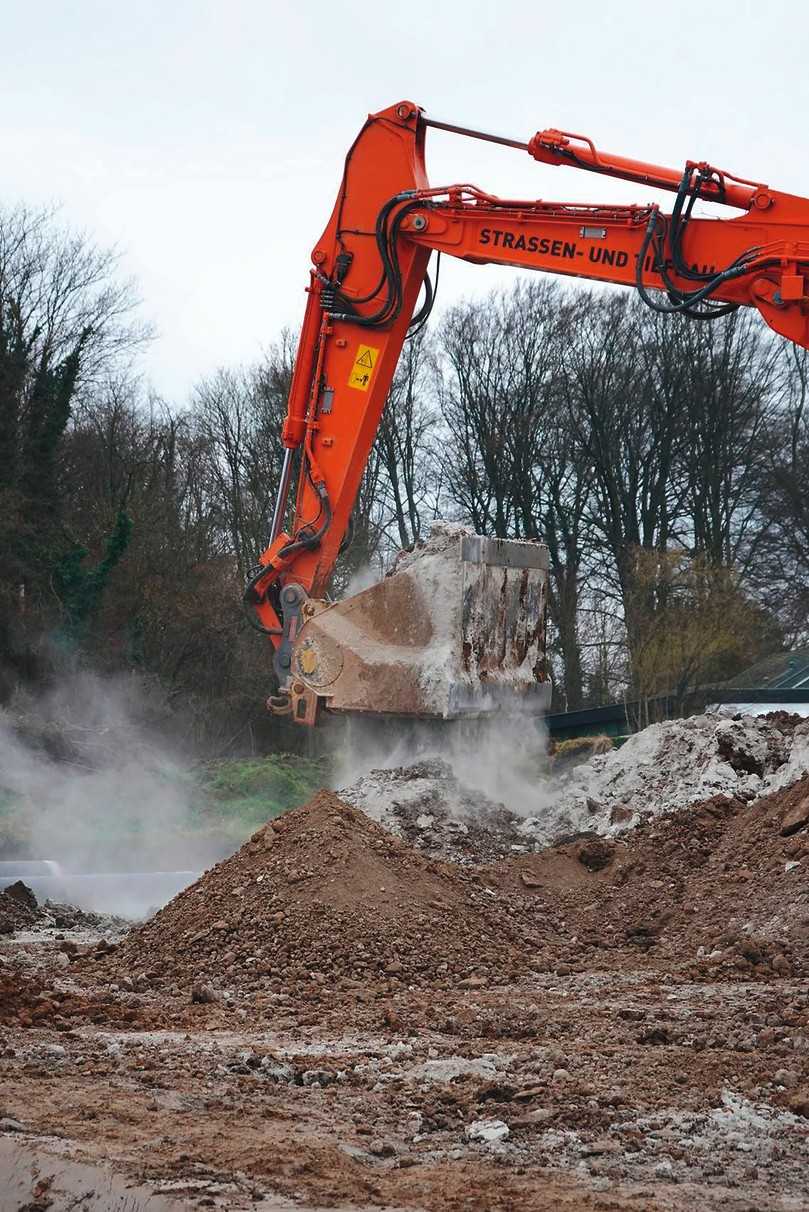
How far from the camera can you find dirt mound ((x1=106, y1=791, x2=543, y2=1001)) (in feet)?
28.6

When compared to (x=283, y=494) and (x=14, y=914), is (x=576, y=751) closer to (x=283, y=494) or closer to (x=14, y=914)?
(x=283, y=494)

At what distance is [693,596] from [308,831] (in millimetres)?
16195

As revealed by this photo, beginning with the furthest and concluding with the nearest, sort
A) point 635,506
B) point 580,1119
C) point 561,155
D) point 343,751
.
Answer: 1. point 635,506
2. point 343,751
3. point 561,155
4. point 580,1119

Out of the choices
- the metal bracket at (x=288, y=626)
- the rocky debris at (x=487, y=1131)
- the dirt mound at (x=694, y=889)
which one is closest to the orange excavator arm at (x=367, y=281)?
the metal bracket at (x=288, y=626)

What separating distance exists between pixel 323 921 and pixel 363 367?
18.2 feet

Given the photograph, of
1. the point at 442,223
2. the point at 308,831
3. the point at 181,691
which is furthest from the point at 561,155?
the point at 181,691

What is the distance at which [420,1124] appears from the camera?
561 centimetres

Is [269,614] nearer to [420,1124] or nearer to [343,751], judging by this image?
[343,751]

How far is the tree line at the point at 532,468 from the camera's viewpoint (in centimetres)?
2581

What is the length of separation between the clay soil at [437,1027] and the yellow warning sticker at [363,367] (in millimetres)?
4089

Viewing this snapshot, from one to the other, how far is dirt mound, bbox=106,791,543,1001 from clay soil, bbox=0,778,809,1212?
0.7 inches

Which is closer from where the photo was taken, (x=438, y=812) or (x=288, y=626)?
(x=438, y=812)

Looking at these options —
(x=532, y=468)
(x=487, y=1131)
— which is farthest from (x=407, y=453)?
(x=487, y=1131)

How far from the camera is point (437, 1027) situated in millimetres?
7320
